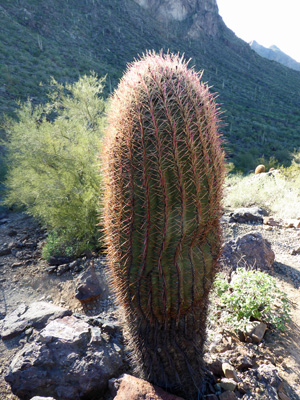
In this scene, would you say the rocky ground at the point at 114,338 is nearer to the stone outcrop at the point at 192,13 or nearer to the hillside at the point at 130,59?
the hillside at the point at 130,59

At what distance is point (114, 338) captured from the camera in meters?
2.72

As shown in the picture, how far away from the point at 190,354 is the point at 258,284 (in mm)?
1715

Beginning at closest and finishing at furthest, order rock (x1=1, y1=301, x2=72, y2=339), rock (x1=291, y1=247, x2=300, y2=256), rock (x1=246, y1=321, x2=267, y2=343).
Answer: rock (x1=246, y1=321, x2=267, y2=343), rock (x1=1, y1=301, x2=72, y2=339), rock (x1=291, y1=247, x2=300, y2=256)

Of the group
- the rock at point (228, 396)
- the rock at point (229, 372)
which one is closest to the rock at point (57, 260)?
the rock at point (229, 372)

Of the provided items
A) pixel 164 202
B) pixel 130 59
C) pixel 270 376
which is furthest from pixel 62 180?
pixel 130 59

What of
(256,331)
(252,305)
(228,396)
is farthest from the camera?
(252,305)

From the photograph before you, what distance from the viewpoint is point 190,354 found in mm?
2047

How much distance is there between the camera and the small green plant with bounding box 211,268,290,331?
304 centimetres

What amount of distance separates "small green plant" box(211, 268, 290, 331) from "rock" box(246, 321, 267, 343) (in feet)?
0.23

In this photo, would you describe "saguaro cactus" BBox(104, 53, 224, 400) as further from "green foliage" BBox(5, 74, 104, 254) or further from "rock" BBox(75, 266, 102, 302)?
"green foliage" BBox(5, 74, 104, 254)

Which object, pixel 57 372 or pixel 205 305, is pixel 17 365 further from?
pixel 205 305

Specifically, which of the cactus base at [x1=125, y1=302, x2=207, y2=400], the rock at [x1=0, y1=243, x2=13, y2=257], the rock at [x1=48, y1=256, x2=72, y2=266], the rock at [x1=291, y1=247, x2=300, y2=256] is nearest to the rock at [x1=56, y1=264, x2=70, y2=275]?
the rock at [x1=48, y1=256, x2=72, y2=266]

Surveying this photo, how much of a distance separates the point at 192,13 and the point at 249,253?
4951 centimetres

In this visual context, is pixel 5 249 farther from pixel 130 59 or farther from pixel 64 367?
pixel 130 59
